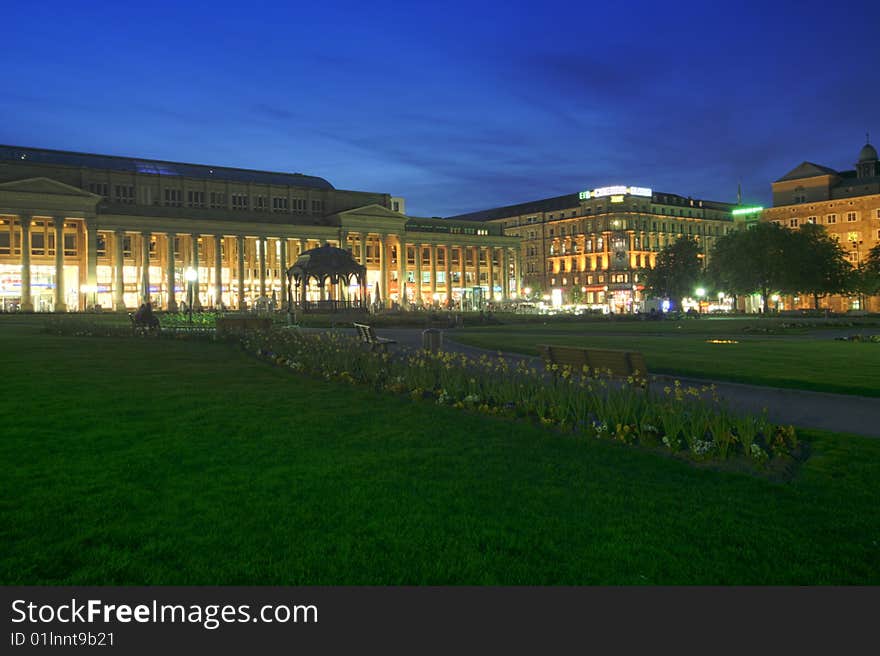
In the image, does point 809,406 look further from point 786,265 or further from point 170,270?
point 170,270

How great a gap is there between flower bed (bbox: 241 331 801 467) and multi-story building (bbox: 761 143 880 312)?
377 feet

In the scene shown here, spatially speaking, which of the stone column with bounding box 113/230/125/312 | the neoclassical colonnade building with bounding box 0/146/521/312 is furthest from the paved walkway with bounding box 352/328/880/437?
the stone column with bounding box 113/230/125/312

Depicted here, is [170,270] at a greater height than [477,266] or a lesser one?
lesser

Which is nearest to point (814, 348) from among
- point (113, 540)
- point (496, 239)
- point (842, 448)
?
point (842, 448)

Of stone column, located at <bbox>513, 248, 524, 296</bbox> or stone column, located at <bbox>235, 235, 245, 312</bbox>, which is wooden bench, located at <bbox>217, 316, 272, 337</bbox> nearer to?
stone column, located at <bbox>235, 235, 245, 312</bbox>

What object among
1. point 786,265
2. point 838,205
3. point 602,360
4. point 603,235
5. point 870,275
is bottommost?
point 602,360

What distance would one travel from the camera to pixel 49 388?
16219 millimetres

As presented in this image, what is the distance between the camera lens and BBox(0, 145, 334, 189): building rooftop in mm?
105625

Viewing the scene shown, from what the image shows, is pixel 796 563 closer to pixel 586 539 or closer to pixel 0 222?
pixel 586 539

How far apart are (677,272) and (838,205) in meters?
45.6

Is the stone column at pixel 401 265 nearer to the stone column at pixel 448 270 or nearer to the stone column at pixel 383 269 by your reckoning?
the stone column at pixel 383 269

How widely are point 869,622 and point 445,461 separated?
548 centimetres

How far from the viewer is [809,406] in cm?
1430

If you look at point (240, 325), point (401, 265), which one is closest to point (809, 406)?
point (240, 325)
